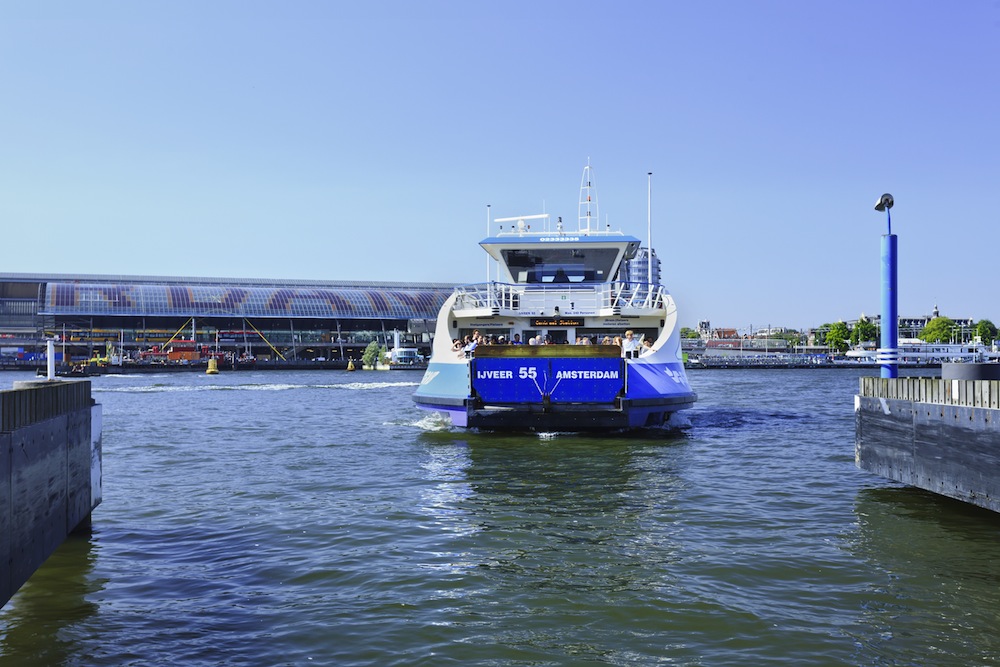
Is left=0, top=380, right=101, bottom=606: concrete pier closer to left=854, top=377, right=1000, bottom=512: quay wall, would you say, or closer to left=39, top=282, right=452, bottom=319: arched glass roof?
left=854, top=377, right=1000, bottom=512: quay wall

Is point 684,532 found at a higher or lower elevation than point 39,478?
lower

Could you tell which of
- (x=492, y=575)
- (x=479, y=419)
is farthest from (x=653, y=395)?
(x=492, y=575)

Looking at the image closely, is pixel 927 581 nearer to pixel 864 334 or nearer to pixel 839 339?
pixel 839 339

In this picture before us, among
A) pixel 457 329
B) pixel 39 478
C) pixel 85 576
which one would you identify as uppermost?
pixel 457 329

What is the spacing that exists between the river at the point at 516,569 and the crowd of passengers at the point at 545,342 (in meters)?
3.99

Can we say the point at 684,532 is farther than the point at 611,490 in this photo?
No

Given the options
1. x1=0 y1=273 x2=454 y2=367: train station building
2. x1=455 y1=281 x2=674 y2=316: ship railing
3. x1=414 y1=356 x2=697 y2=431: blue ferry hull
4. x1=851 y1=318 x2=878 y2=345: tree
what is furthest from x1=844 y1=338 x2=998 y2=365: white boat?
x1=414 y1=356 x2=697 y2=431: blue ferry hull

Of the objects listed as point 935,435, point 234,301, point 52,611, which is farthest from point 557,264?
point 234,301

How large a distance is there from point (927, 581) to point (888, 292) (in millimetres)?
10581

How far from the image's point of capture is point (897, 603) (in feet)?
26.5

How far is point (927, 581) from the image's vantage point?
885 centimetres

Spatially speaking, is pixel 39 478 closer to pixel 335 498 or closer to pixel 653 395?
pixel 335 498

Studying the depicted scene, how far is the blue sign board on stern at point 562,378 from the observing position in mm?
20406

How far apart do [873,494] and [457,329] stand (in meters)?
14.5
